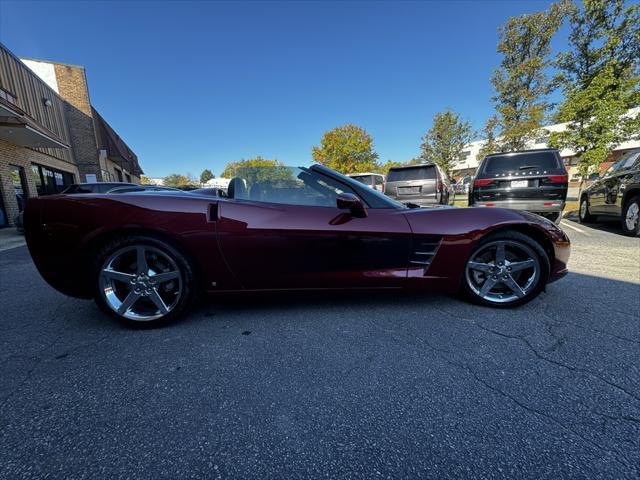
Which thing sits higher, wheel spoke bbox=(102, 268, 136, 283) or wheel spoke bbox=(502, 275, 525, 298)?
wheel spoke bbox=(102, 268, 136, 283)

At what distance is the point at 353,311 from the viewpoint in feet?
7.79

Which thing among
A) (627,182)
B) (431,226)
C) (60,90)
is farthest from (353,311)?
(60,90)

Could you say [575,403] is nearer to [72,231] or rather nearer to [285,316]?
[285,316]

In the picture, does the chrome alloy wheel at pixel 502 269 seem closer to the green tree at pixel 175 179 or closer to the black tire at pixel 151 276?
the black tire at pixel 151 276

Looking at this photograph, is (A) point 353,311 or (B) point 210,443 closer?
(B) point 210,443

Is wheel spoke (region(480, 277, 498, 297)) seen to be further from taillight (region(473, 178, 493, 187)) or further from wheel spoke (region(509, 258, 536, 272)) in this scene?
taillight (region(473, 178, 493, 187))

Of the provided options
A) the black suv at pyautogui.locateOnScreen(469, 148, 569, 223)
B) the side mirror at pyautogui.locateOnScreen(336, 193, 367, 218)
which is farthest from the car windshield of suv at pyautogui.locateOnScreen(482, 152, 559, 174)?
the side mirror at pyautogui.locateOnScreen(336, 193, 367, 218)

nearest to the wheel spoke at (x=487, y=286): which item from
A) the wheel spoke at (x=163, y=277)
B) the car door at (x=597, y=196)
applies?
the wheel spoke at (x=163, y=277)

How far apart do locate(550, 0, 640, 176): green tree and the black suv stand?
7.19 meters

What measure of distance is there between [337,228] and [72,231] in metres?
1.95

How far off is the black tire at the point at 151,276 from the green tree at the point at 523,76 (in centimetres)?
2170

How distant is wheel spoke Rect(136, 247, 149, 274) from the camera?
2.08 m

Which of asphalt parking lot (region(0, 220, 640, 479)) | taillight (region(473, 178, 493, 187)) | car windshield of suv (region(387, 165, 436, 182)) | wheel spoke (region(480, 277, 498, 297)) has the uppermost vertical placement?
car windshield of suv (region(387, 165, 436, 182))

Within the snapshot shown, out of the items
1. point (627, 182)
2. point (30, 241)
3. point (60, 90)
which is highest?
point (60, 90)
